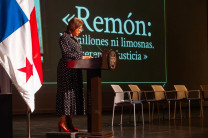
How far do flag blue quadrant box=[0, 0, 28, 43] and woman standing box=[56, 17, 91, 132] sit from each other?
1.51m

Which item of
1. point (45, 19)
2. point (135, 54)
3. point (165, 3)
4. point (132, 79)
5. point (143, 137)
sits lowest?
point (143, 137)

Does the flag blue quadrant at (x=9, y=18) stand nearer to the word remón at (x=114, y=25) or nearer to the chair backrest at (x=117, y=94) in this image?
the chair backrest at (x=117, y=94)

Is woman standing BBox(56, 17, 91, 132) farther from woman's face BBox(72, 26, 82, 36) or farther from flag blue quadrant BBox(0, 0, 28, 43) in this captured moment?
flag blue quadrant BBox(0, 0, 28, 43)

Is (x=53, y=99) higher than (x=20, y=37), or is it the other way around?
(x=20, y=37)

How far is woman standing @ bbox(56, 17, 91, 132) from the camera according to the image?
160 inches

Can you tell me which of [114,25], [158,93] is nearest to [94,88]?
[158,93]

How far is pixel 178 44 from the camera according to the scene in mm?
11781

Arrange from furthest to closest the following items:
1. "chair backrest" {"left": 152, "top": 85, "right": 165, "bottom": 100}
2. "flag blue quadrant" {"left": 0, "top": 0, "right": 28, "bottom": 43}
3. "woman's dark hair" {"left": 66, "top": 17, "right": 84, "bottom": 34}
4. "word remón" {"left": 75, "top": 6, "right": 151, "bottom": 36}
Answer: "word remón" {"left": 75, "top": 6, "right": 151, "bottom": 36} < "chair backrest" {"left": 152, "top": 85, "right": 165, "bottom": 100} < "woman's dark hair" {"left": 66, "top": 17, "right": 84, "bottom": 34} < "flag blue quadrant" {"left": 0, "top": 0, "right": 28, "bottom": 43}

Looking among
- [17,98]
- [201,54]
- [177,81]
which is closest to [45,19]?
[17,98]

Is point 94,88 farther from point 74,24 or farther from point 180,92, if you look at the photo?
point 180,92

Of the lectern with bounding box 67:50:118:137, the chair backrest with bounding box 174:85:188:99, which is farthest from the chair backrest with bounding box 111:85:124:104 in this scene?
the lectern with bounding box 67:50:118:137

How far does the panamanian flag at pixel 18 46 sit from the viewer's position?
8.24ft

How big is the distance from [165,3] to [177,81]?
89.8 inches

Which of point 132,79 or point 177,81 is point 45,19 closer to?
point 132,79
